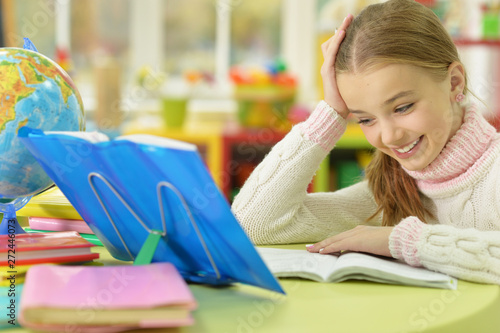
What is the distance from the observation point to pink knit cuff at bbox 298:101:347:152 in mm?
1130

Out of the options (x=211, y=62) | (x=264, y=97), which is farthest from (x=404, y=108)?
(x=211, y=62)

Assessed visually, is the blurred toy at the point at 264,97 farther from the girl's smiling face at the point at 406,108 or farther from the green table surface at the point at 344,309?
the green table surface at the point at 344,309

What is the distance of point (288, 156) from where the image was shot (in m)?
1.14

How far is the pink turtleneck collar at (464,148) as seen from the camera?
105 centimetres

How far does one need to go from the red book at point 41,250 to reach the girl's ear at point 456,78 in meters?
0.67

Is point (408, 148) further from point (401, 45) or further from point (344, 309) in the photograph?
point (344, 309)

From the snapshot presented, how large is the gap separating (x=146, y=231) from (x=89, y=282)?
0.14 m

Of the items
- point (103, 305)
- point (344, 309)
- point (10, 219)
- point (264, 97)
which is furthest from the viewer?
point (264, 97)

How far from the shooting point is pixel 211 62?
3936 millimetres

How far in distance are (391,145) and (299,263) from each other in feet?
1.08

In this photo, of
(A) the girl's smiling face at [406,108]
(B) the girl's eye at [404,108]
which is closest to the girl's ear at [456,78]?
(A) the girl's smiling face at [406,108]

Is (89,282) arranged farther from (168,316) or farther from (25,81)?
(25,81)

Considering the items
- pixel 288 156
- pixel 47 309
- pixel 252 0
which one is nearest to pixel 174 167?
pixel 47 309

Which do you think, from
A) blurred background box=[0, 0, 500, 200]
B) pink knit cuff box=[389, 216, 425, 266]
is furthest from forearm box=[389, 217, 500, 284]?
blurred background box=[0, 0, 500, 200]
